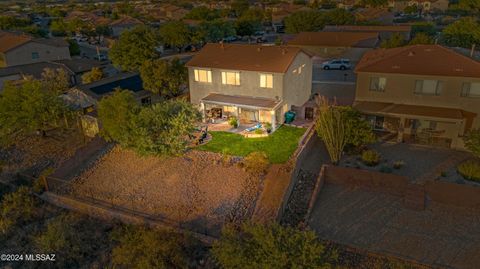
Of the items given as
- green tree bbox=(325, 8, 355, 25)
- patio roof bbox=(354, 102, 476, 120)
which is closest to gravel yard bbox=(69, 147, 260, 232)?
patio roof bbox=(354, 102, 476, 120)

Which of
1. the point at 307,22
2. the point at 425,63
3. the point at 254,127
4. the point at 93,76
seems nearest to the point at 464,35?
the point at 307,22

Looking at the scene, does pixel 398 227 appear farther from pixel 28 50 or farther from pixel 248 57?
pixel 28 50

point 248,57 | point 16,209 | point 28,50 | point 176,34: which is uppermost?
point 248,57

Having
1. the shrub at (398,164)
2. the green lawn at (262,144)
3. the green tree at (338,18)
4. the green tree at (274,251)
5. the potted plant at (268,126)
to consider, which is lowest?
the shrub at (398,164)

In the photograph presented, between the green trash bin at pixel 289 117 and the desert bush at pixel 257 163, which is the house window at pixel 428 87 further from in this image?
the desert bush at pixel 257 163

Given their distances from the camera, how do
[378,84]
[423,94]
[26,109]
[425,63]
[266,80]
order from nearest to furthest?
1. [423,94]
2. [425,63]
3. [378,84]
4. [26,109]
5. [266,80]

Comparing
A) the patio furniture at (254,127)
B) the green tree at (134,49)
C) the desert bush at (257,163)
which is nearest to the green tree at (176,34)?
the green tree at (134,49)
